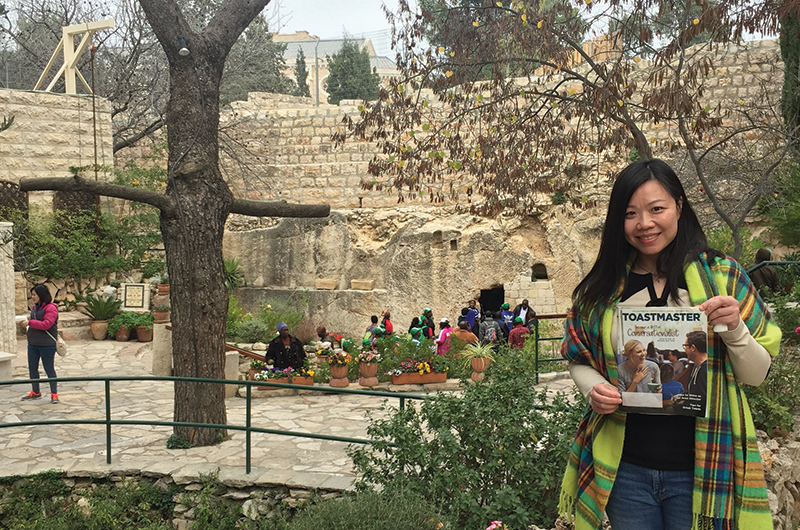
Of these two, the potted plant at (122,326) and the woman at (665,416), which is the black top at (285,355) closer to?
the potted plant at (122,326)

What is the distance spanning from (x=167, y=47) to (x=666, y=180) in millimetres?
5566

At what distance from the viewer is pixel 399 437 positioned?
4133 millimetres

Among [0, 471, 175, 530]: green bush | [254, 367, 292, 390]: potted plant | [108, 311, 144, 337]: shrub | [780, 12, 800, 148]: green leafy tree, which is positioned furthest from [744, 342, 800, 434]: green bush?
[108, 311, 144, 337]: shrub

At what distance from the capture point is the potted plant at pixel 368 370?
32.0ft

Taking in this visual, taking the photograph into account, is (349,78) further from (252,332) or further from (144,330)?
(252,332)

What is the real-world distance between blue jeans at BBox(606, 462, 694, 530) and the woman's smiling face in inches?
25.1

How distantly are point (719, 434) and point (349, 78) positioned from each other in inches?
1381

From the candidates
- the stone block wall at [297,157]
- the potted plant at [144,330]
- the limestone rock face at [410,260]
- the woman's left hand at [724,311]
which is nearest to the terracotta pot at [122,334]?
the potted plant at [144,330]

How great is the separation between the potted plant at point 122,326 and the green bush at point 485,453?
35.6ft

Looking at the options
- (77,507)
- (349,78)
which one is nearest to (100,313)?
(77,507)

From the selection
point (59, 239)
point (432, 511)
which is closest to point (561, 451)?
point (432, 511)

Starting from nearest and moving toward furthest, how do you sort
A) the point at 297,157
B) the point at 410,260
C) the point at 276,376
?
the point at 276,376, the point at 410,260, the point at 297,157

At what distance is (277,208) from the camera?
22.3ft

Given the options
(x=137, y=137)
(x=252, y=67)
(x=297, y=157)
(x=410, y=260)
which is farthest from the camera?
(x=252, y=67)
